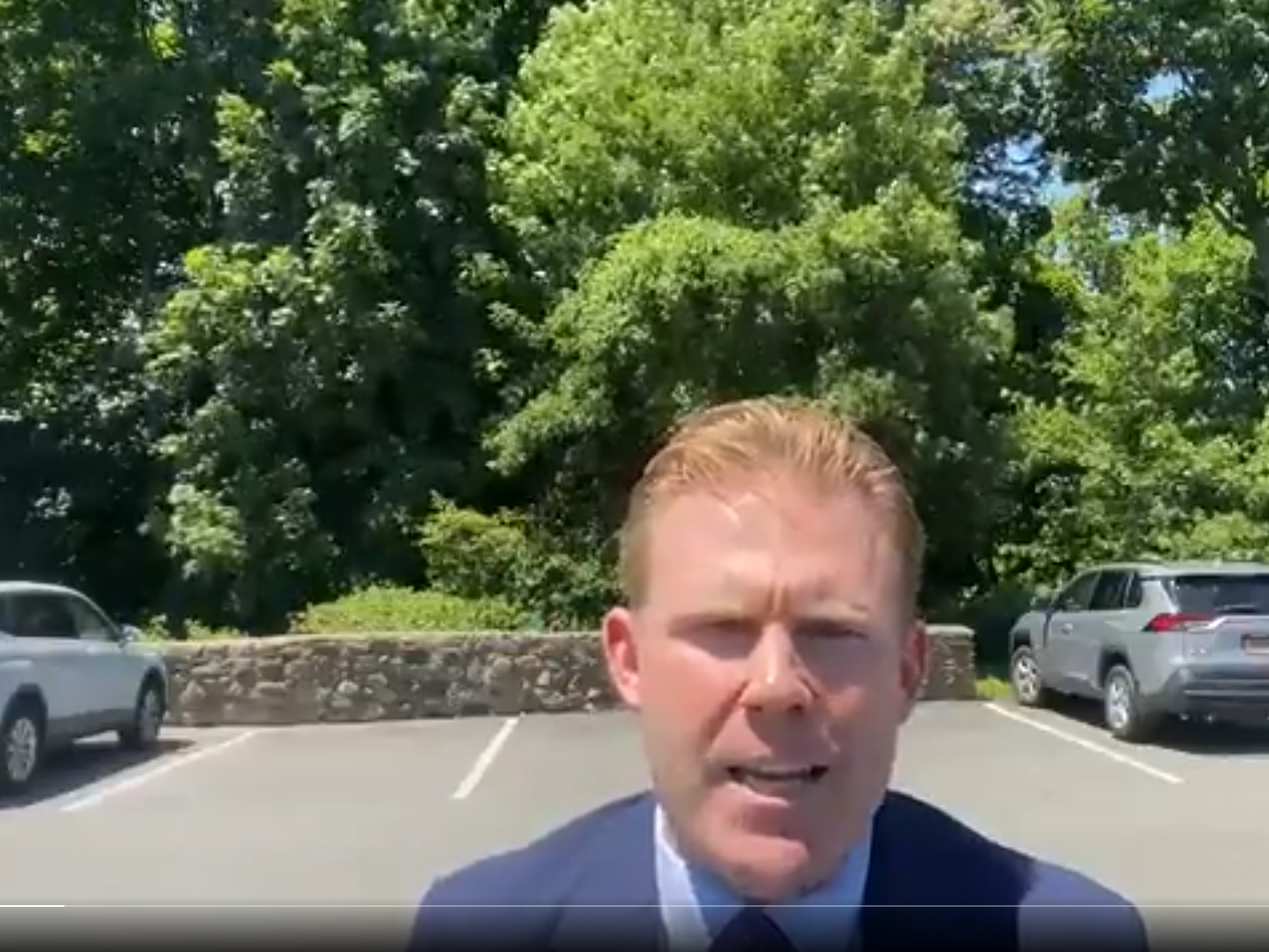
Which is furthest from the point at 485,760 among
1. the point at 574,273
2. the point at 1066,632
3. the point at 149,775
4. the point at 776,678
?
the point at 776,678

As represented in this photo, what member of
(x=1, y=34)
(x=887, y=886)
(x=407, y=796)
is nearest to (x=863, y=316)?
(x=407, y=796)

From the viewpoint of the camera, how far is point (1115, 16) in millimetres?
20531

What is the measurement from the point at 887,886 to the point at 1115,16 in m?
20.4

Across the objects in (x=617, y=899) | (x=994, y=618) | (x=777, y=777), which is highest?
(x=777, y=777)

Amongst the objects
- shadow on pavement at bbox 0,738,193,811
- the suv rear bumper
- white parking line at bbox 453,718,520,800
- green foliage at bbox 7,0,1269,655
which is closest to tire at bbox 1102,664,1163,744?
the suv rear bumper

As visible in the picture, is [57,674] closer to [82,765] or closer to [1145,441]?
[82,765]

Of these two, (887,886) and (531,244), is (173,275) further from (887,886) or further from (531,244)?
(887,886)

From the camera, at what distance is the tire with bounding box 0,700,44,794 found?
959 centimetres

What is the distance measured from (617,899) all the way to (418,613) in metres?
13.7

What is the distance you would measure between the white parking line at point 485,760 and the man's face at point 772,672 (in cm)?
727

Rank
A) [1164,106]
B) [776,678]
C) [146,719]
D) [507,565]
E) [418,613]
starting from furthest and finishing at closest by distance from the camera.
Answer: [1164,106]
[418,613]
[507,565]
[146,719]
[776,678]

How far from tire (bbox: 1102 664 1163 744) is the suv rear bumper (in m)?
0.12

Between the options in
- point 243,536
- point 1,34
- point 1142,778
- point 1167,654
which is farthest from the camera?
point 1,34

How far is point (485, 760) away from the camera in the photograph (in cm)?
1038
